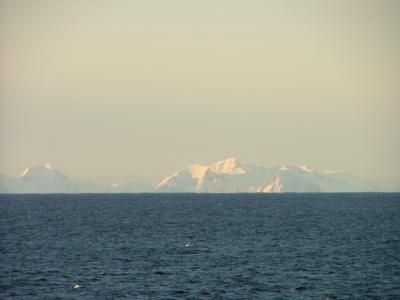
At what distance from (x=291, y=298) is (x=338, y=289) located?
6255 mm

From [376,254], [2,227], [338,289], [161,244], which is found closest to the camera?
[338,289]

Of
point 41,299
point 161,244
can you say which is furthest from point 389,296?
point 161,244

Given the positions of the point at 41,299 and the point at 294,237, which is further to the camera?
the point at 294,237

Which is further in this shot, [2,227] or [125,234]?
[2,227]

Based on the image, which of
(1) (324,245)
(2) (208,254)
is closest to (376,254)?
(1) (324,245)

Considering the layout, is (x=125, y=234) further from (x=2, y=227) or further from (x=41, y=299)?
(x=41, y=299)

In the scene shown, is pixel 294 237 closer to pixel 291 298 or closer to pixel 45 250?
Answer: pixel 45 250

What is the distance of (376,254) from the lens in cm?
10200

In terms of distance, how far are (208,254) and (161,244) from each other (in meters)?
15.0

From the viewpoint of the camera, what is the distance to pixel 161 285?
78.1m

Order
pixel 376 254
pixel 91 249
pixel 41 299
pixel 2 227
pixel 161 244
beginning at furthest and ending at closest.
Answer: pixel 2 227
pixel 161 244
pixel 91 249
pixel 376 254
pixel 41 299

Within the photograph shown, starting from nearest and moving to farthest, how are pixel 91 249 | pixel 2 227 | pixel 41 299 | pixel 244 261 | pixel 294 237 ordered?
pixel 41 299 < pixel 244 261 < pixel 91 249 < pixel 294 237 < pixel 2 227

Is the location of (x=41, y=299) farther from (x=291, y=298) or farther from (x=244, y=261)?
(x=244, y=261)

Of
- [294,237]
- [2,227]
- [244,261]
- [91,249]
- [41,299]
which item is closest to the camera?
[41,299]
